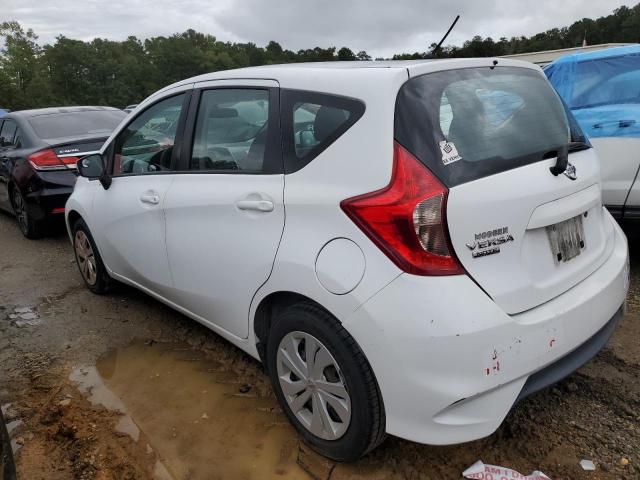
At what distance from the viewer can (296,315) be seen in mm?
2162

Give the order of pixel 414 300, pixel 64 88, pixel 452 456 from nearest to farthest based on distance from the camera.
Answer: pixel 414 300
pixel 452 456
pixel 64 88

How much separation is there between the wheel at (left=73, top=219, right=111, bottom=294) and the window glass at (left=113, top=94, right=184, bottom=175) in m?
0.80

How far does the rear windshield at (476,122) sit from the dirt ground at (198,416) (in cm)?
128

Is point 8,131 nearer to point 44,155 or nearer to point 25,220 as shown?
point 25,220

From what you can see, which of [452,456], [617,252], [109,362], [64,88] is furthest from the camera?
[64,88]

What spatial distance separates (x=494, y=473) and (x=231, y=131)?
2047mm

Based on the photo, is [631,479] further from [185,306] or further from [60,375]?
[60,375]

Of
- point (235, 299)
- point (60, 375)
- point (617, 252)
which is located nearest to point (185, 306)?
point (235, 299)

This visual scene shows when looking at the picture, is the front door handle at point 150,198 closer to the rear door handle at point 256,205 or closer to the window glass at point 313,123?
the rear door handle at point 256,205

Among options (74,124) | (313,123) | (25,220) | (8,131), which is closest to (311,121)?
(313,123)

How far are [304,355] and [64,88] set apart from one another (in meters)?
79.5

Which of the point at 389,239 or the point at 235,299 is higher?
the point at 389,239

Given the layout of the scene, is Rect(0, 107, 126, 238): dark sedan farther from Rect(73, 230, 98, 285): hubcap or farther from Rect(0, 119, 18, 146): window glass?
Rect(73, 230, 98, 285): hubcap

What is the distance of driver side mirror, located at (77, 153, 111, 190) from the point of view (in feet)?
12.1
